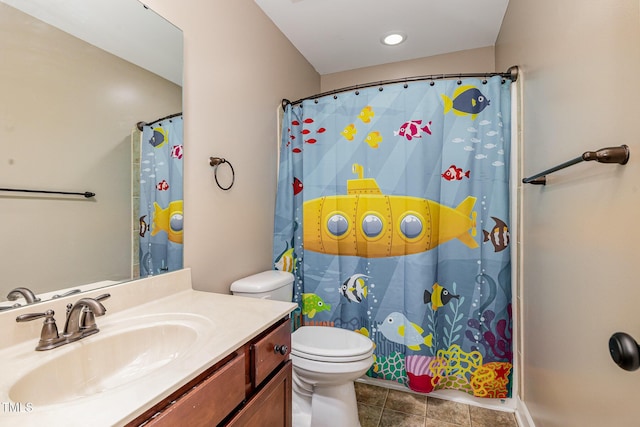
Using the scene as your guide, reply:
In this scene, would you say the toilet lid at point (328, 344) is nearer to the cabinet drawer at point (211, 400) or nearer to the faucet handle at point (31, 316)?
the cabinet drawer at point (211, 400)

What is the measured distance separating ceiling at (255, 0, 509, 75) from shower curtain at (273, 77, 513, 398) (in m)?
0.51

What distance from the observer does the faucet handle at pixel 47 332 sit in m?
0.77

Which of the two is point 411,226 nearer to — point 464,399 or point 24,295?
point 464,399

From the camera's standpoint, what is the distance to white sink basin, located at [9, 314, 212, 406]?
680mm

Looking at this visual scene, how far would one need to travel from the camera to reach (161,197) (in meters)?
1.26

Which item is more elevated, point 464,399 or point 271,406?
point 271,406

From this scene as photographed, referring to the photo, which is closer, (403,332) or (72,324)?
(72,324)

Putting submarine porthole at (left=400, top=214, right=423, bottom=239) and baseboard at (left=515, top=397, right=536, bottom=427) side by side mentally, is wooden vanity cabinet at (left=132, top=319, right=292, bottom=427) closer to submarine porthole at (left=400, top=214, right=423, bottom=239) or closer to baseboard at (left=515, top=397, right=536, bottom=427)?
submarine porthole at (left=400, top=214, right=423, bottom=239)

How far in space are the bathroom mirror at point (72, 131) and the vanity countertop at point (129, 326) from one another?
0.26 feet

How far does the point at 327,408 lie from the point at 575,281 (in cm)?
119

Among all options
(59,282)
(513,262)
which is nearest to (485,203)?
(513,262)

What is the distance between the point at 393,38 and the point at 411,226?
1410 mm

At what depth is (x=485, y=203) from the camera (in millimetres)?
1666

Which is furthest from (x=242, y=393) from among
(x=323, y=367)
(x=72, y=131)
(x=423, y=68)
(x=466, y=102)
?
(x=423, y=68)
